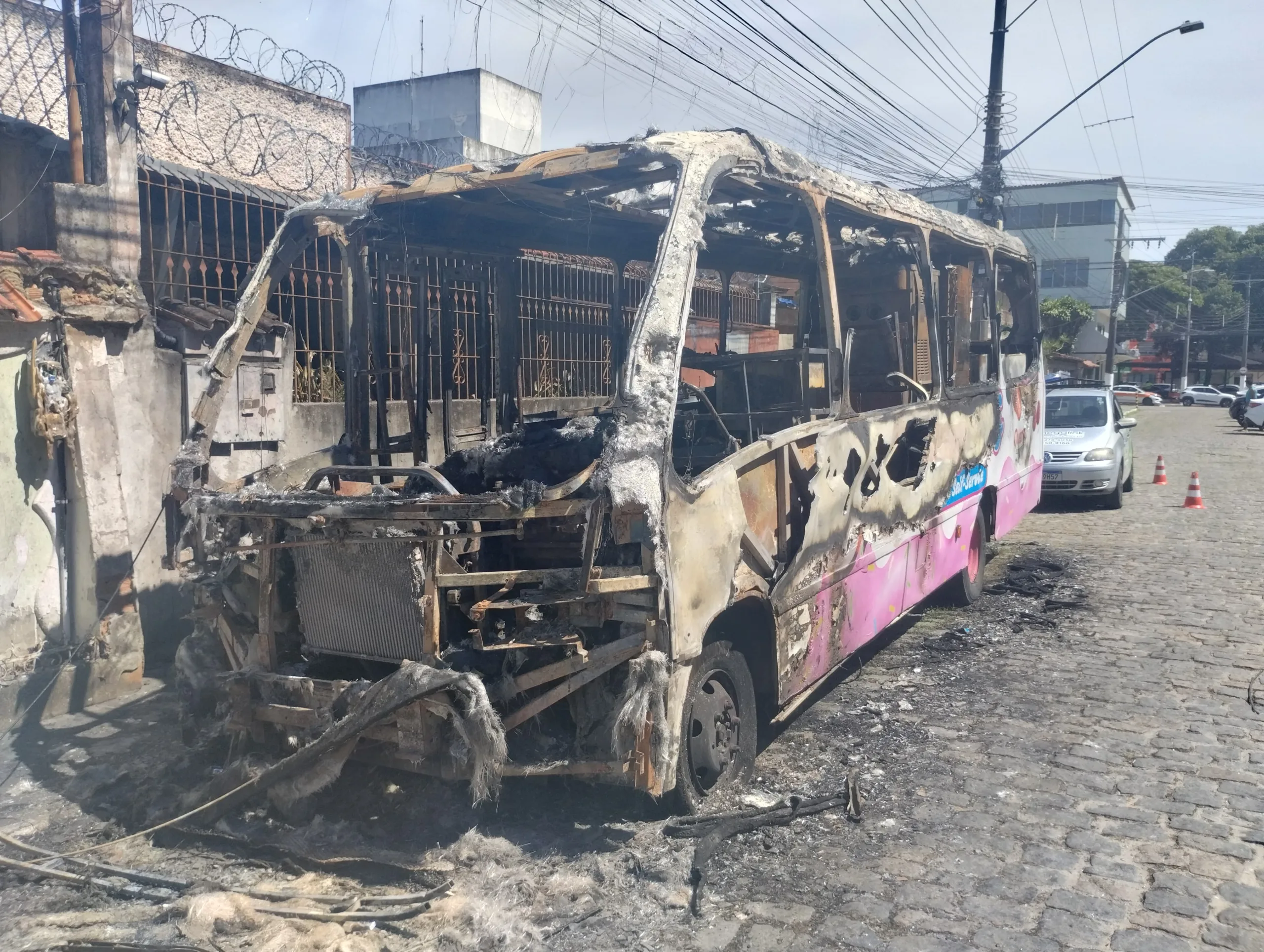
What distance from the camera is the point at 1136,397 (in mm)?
56438

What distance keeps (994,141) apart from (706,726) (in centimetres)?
1619

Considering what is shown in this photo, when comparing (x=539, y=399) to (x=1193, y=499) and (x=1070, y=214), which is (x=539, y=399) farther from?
(x=1070, y=214)

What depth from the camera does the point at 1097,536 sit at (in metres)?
11.3

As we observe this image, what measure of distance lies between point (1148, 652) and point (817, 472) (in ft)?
11.0

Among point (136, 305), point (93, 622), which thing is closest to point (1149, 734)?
point (93, 622)

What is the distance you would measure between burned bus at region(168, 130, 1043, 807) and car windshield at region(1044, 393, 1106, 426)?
26.0 ft

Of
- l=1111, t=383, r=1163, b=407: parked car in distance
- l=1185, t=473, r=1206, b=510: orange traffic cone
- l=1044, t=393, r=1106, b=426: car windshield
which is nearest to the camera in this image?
l=1185, t=473, r=1206, b=510: orange traffic cone

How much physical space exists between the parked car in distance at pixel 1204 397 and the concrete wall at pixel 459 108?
48.3m

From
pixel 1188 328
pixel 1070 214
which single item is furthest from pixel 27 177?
pixel 1188 328

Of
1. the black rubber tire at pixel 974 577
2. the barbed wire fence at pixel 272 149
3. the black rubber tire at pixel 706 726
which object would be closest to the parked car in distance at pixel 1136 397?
the barbed wire fence at pixel 272 149

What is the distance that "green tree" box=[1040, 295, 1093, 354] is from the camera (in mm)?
51188

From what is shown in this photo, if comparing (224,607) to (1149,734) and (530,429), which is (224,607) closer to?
(530,429)

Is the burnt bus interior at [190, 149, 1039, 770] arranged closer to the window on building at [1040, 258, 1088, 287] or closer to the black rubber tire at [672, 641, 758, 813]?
the black rubber tire at [672, 641, 758, 813]

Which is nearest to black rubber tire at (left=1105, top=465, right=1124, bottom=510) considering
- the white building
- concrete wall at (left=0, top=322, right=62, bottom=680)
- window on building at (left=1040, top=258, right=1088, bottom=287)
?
concrete wall at (left=0, top=322, right=62, bottom=680)
